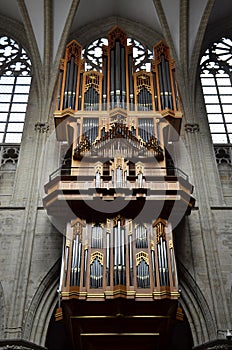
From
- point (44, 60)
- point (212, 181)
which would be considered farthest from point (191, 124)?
point (44, 60)

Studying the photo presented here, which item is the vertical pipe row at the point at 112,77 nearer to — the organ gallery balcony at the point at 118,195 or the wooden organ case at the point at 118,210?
the wooden organ case at the point at 118,210

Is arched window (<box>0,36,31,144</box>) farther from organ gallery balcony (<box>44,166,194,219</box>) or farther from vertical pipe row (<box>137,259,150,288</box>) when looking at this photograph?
vertical pipe row (<box>137,259,150,288</box>)

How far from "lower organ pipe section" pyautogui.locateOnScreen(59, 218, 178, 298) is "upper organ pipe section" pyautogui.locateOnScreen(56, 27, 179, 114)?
4624mm

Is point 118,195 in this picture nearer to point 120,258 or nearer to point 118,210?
point 118,210

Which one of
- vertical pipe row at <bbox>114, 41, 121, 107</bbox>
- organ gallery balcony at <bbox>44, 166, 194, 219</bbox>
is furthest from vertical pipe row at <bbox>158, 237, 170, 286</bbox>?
vertical pipe row at <bbox>114, 41, 121, 107</bbox>

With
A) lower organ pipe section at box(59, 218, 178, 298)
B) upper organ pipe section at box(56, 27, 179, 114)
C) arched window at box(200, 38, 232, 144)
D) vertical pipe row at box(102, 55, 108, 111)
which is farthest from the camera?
arched window at box(200, 38, 232, 144)

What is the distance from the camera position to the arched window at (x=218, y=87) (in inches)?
710

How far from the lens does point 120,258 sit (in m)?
12.4

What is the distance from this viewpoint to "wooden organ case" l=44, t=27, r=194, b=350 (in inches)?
476

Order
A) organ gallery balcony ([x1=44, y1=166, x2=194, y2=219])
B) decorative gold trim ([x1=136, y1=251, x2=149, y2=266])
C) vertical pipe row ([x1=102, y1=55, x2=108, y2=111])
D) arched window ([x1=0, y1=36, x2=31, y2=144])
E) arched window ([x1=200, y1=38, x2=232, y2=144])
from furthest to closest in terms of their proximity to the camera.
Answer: arched window ([x1=200, y1=38, x2=232, y2=144])
arched window ([x1=0, y1=36, x2=31, y2=144])
vertical pipe row ([x1=102, y1=55, x2=108, y2=111])
organ gallery balcony ([x1=44, y1=166, x2=194, y2=219])
decorative gold trim ([x1=136, y1=251, x2=149, y2=266])

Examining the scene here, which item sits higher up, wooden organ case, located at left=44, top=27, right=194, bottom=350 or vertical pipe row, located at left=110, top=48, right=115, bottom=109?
vertical pipe row, located at left=110, top=48, right=115, bottom=109

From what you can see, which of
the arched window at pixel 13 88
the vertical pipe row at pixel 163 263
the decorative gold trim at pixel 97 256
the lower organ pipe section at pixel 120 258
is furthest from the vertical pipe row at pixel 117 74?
the decorative gold trim at pixel 97 256

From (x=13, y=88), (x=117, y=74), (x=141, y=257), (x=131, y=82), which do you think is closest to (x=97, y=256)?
(x=141, y=257)

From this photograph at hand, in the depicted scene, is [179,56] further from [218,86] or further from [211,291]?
[211,291]
